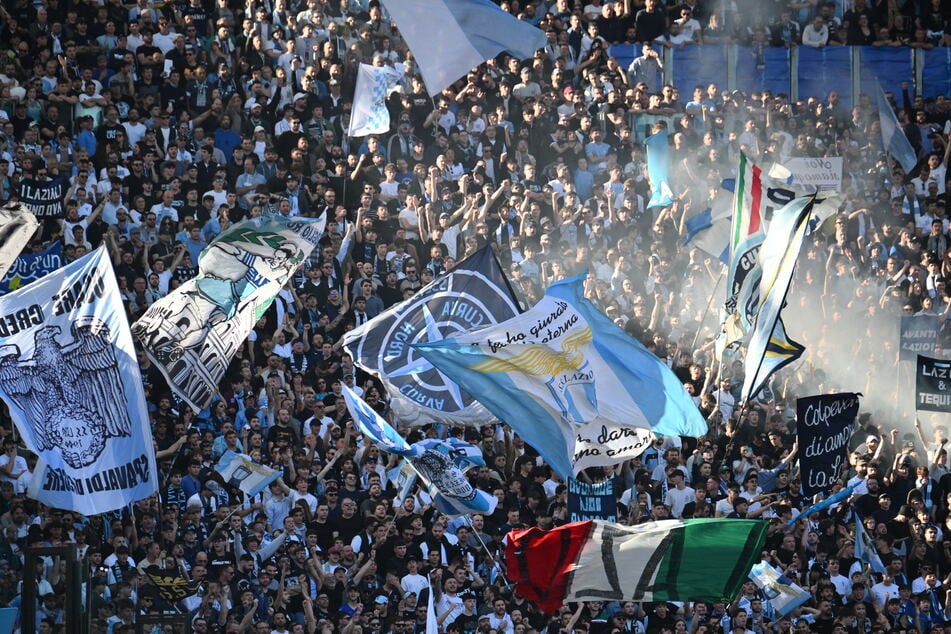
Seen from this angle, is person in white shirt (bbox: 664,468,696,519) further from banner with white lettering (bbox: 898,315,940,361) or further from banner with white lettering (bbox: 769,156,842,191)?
banner with white lettering (bbox: 769,156,842,191)

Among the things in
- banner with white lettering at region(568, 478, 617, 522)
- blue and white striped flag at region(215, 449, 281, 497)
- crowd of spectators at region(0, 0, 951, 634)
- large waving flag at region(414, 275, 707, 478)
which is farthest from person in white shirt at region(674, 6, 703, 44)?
blue and white striped flag at region(215, 449, 281, 497)

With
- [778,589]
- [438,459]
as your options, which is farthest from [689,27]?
[438,459]

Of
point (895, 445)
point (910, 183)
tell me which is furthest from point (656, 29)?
point (895, 445)

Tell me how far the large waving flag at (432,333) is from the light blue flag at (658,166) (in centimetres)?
521

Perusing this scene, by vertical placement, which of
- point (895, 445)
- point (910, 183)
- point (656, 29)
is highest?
point (656, 29)

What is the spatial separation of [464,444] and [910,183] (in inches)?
411

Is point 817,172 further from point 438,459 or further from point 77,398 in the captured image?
point 77,398

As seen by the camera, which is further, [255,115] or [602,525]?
[255,115]

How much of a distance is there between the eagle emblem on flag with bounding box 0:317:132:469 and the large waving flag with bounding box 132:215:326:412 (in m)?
1.94

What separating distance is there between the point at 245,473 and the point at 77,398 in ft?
9.18

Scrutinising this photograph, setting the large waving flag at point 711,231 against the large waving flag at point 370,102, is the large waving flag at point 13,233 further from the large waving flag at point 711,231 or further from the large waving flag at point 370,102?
the large waving flag at point 711,231

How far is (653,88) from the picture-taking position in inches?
1094

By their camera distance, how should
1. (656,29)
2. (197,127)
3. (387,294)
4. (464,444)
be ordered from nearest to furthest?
(464,444) < (387,294) < (197,127) < (656,29)

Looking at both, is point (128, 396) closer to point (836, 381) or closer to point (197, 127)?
point (197, 127)
